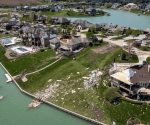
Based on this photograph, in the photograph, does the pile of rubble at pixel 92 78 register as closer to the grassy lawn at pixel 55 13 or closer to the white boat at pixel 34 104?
the white boat at pixel 34 104

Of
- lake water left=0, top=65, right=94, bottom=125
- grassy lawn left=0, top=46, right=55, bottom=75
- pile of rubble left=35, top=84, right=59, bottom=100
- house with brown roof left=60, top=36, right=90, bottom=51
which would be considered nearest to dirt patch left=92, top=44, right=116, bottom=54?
house with brown roof left=60, top=36, right=90, bottom=51

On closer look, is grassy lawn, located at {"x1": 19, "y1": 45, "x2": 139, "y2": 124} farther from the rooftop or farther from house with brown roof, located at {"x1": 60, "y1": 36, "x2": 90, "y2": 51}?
the rooftop

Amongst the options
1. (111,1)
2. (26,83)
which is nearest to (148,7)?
(111,1)

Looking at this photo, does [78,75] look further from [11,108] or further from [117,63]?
[11,108]

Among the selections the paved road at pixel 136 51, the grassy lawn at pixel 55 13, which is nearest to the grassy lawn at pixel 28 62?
the paved road at pixel 136 51

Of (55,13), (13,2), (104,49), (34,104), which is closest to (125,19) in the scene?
(55,13)

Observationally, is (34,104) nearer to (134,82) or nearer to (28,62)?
(134,82)
